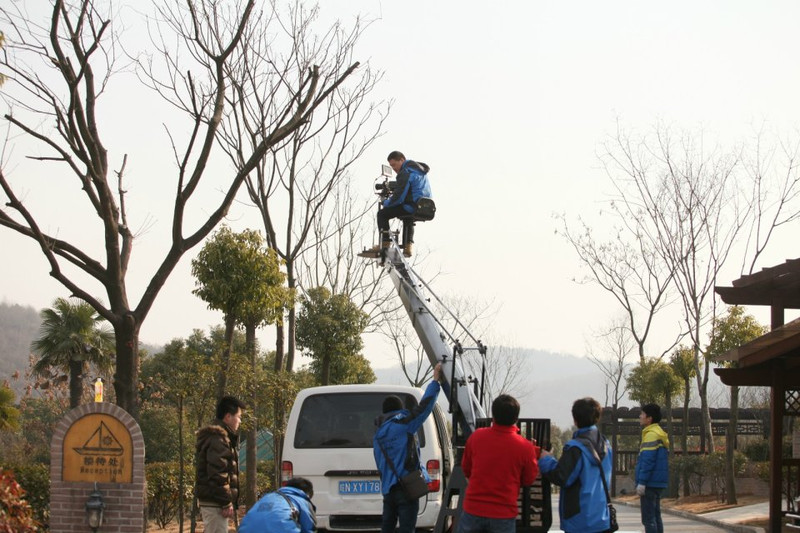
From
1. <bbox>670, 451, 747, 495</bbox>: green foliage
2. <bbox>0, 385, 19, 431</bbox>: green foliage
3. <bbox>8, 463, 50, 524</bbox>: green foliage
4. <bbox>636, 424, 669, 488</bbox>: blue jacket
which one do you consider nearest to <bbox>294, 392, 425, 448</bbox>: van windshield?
<bbox>636, 424, 669, 488</bbox>: blue jacket

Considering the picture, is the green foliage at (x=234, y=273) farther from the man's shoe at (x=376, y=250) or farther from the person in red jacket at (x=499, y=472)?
the person in red jacket at (x=499, y=472)

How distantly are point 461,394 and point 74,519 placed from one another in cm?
482

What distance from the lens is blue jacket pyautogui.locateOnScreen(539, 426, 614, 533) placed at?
7.52 meters

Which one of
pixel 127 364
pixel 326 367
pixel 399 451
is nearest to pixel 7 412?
pixel 326 367

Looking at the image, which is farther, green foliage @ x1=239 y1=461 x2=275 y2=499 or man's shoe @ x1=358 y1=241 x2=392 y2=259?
green foliage @ x1=239 y1=461 x2=275 y2=499

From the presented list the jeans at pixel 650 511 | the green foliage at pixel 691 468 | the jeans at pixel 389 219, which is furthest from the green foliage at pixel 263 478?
the jeans at pixel 650 511

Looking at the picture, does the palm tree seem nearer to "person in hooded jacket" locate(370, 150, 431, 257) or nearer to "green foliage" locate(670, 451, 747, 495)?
"green foliage" locate(670, 451, 747, 495)

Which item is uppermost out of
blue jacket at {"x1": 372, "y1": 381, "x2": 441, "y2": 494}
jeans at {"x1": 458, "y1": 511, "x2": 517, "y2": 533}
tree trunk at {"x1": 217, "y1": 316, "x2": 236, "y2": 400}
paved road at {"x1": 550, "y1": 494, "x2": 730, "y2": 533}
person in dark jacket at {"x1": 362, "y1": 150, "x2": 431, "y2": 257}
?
person in dark jacket at {"x1": 362, "y1": 150, "x2": 431, "y2": 257}

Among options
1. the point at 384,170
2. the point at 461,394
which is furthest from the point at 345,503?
the point at 384,170

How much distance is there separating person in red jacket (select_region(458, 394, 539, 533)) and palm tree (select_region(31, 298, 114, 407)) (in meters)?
30.2

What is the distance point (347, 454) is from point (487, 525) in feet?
12.6

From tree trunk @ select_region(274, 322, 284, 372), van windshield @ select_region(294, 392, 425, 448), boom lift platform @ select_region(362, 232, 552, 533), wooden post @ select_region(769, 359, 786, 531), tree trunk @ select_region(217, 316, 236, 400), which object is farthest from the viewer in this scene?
tree trunk @ select_region(274, 322, 284, 372)

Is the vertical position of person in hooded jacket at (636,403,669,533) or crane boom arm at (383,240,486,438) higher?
crane boom arm at (383,240,486,438)

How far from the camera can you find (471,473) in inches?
295
